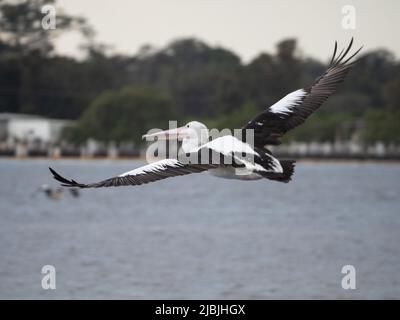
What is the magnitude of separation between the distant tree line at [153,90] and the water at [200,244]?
74.5 feet

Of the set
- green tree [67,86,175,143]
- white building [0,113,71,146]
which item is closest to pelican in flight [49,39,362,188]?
green tree [67,86,175,143]

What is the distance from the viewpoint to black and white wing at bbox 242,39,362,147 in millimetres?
13500

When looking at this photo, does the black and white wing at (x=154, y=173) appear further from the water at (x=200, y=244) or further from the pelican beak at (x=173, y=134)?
the water at (x=200, y=244)

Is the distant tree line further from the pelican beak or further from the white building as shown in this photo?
the pelican beak

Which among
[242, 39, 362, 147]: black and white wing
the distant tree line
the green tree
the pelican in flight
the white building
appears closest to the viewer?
the pelican in flight

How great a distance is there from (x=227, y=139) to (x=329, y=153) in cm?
7900

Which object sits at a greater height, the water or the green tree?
the green tree

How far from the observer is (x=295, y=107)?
1399 cm

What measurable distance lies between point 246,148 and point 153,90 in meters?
80.4

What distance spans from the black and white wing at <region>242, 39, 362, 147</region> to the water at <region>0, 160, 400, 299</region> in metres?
8.84

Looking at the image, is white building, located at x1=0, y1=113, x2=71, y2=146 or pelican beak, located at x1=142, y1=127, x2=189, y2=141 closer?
pelican beak, located at x1=142, y1=127, x2=189, y2=141

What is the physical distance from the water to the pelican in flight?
350 inches

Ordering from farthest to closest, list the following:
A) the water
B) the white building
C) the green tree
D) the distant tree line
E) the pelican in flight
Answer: the white building
the distant tree line
the green tree
the water
the pelican in flight

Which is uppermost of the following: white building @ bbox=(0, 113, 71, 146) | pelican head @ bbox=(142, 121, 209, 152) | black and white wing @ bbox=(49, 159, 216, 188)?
white building @ bbox=(0, 113, 71, 146)
